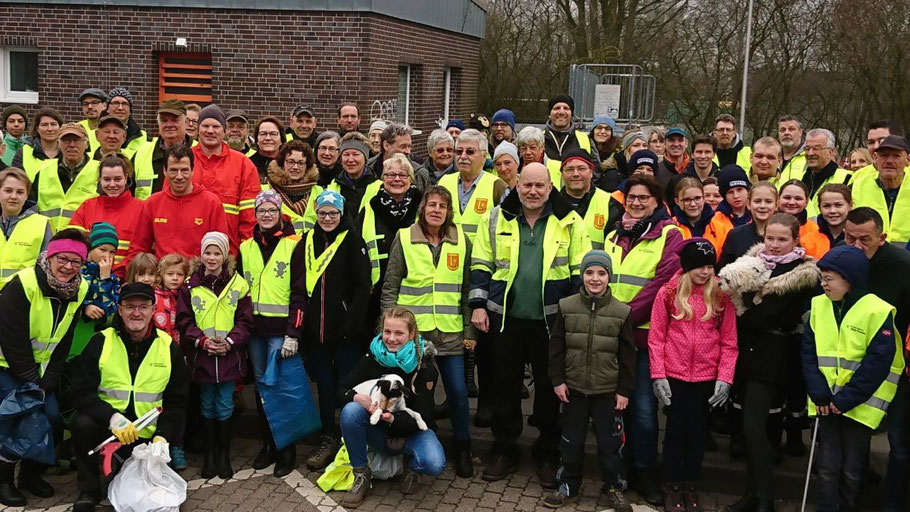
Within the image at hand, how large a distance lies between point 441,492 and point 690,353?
1892 mm

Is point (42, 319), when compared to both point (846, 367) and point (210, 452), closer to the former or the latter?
point (210, 452)

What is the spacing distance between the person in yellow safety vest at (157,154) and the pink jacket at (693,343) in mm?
4174

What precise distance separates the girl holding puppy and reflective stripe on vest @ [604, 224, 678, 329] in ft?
4.42

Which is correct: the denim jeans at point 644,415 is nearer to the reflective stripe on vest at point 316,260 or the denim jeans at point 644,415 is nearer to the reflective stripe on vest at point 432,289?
the reflective stripe on vest at point 432,289

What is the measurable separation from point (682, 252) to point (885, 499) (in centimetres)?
197

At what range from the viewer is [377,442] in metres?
6.03

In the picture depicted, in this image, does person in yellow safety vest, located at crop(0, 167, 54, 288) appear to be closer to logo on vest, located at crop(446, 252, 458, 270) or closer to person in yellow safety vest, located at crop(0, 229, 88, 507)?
person in yellow safety vest, located at crop(0, 229, 88, 507)

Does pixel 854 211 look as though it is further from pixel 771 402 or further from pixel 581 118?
pixel 581 118

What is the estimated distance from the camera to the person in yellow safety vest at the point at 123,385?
5719 millimetres

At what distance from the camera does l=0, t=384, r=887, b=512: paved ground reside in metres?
5.84

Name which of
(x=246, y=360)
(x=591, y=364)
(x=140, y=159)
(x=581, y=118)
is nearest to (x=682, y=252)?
(x=591, y=364)

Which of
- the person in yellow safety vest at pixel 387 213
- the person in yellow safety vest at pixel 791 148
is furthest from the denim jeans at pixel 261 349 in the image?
the person in yellow safety vest at pixel 791 148

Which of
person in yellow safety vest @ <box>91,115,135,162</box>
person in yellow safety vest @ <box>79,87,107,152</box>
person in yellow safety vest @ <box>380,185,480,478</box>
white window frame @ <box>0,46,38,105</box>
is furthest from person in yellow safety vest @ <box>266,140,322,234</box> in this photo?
white window frame @ <box>0,46,38,105</box>

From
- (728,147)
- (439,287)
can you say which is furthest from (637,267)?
(728,147)
